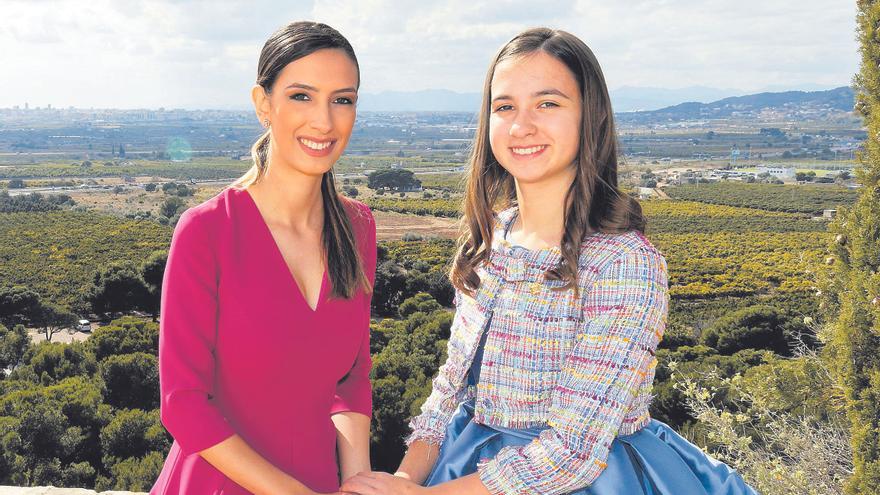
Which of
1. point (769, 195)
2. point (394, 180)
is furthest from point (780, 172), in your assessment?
point (394, 180)

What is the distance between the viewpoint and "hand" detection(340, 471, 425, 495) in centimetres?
151

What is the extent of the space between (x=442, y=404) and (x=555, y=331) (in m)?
0.37

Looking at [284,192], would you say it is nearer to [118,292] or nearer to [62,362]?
[62,362]

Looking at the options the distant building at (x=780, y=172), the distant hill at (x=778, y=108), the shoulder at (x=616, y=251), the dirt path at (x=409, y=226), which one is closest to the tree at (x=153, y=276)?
the dirt path at (x=409, y=226)

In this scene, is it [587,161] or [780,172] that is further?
[780,172]

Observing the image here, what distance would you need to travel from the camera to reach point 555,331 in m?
1.50

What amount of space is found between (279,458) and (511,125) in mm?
898

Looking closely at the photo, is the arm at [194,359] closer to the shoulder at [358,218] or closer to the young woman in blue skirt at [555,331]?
the young woman in blue skirt at [555,331]

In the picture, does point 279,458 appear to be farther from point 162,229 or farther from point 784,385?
point 162,229

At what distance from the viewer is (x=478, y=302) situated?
1658mm

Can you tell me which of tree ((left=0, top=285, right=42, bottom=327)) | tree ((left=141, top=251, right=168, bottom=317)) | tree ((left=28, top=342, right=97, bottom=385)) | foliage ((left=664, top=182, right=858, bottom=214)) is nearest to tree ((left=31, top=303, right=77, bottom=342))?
tree ((left=0, top=285, right=42, bottom=327))

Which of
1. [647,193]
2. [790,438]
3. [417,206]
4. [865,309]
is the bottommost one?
[647,193]

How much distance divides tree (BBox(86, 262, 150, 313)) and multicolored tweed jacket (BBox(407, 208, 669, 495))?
21.2 metres

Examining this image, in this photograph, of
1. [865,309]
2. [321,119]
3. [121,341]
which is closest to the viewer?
[321,119]
